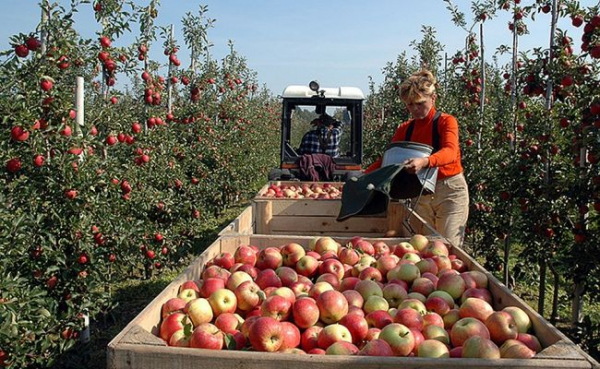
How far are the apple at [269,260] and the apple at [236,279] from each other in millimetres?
355

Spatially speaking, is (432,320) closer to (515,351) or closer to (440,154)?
(515,351)

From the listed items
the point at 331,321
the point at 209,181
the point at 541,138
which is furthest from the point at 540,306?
the point at 209,181

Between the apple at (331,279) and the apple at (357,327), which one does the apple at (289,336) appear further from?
the apple at (331,279)

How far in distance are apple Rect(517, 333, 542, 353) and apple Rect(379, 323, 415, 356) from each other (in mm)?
407

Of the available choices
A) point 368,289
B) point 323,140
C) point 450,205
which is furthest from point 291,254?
point 323,140

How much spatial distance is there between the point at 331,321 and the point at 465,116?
6.43 meters

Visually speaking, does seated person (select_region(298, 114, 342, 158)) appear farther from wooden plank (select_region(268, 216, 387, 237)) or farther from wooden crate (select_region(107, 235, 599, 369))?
wooden crate (select_region(107, 235, 599, 369))

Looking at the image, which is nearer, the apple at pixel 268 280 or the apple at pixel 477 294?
the apple at pixel 477 294

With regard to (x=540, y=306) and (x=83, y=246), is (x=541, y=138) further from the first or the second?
(x=83, y=246)

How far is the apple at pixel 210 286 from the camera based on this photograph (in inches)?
96.8

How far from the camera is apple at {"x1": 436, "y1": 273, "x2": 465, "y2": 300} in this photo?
2.51 meters

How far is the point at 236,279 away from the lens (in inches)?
101

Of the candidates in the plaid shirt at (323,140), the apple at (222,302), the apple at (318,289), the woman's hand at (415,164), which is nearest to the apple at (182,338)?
the apple at (222,302)

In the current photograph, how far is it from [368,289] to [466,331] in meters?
0.56
